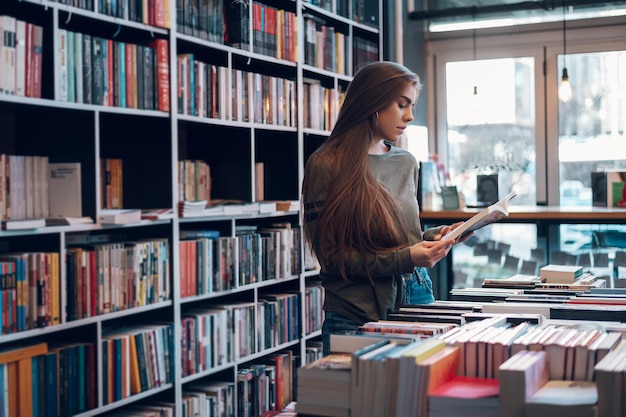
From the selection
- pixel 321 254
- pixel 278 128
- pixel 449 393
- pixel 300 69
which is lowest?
pixel 449 393

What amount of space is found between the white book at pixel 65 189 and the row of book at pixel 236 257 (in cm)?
58

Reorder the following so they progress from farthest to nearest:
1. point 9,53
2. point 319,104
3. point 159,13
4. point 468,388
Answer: point 319,104
point 159,13
point 9,53
point 468,388

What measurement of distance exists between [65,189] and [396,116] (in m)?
1.29

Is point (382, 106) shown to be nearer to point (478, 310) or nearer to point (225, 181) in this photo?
point (478, 310)

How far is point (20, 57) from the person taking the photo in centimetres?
263

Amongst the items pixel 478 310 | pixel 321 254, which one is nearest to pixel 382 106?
pixel 321 254

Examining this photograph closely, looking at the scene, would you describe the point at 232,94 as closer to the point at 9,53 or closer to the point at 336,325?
the point at 9,53

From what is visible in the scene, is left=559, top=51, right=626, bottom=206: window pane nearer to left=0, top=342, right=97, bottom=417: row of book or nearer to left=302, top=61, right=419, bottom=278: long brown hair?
left=302, top=61, right=419, bottom=278: long brown hair

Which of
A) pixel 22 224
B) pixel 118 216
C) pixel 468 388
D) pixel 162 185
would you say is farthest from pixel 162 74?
pixel 468 388

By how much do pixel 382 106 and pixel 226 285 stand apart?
1571 mm

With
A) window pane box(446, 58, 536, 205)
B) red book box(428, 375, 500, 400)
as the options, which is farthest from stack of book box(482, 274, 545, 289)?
window pane box(446, 58, 536, 205)

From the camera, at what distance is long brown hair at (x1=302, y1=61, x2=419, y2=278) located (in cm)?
223

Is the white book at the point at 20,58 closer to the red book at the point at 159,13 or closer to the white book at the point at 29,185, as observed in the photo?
the white book at the point at 29,185

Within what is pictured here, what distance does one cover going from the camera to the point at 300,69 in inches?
164
